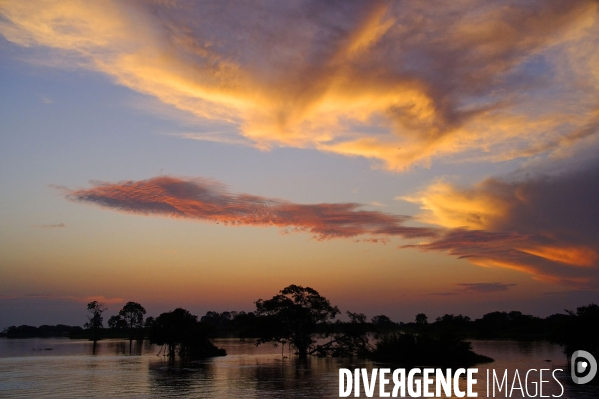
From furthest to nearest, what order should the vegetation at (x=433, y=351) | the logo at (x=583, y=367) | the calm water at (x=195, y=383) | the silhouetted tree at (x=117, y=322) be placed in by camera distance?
1. the silhouetted tree at (x=117, y=322)
2. the vegetation at (x=433, y=351)
3. the logo at (x=583, y=367)
4. the calm water at (x=195, y=383)

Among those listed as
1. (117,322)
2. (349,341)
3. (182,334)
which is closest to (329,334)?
(349,341)

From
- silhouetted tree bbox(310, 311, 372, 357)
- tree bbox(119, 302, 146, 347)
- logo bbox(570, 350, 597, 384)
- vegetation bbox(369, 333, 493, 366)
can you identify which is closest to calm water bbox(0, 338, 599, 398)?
logo bbox(570, 350, 597, 384)

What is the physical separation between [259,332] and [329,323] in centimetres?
1004

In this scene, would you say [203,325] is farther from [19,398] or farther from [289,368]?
[19,398]

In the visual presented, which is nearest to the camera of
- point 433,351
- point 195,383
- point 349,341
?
point 195,383

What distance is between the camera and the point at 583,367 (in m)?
48.4

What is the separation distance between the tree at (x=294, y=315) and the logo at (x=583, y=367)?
31.0 meters

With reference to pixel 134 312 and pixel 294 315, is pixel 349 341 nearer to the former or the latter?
pixel 294 315

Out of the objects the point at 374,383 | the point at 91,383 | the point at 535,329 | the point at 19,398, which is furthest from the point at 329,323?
the point at 535,329

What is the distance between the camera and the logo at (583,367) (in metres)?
43.0

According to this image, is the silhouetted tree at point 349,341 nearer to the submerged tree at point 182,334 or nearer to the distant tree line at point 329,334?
the distant tree line at point 329,334

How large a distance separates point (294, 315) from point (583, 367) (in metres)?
36.0

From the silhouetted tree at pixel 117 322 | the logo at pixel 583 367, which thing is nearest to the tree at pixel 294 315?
the logo at pixel 583 367

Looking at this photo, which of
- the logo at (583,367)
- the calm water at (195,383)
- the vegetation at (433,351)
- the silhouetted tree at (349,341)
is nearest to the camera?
the calm water at (195,383)
